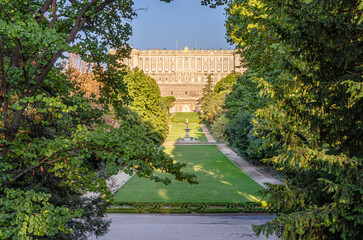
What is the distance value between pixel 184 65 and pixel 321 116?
86253 mm

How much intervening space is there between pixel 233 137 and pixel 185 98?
56.0m

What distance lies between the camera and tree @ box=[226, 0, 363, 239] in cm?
397

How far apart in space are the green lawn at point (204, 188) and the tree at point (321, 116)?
228 inches

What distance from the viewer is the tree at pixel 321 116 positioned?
3969 millimetres

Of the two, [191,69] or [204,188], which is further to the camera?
[191,69]

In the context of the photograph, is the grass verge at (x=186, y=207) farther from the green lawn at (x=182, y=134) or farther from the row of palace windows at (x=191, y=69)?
the row of palace windows at (x=191, y=69)

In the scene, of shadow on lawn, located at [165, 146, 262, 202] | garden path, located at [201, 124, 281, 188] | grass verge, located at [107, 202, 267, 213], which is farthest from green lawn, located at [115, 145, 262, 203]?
grass verge, located at [107, 202, 267, 213]

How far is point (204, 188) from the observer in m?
15.5

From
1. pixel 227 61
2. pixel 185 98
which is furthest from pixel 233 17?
pixel 227 61

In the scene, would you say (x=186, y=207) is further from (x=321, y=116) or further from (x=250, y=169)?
(x=250, y=169)

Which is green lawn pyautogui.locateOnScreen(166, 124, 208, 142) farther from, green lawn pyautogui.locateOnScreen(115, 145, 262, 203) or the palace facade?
the palace facade

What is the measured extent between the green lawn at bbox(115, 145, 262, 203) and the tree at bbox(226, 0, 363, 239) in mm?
5796

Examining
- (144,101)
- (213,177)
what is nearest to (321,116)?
(213,177)

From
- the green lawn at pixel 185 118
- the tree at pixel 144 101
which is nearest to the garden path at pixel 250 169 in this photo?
the tree at pixel 144 101
